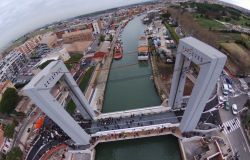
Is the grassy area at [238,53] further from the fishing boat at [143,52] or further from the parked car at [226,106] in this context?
the fishing boat at [143,52]


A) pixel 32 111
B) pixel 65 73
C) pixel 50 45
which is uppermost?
pixel 65 73

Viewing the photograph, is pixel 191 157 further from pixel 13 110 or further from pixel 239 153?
pixel 13 110

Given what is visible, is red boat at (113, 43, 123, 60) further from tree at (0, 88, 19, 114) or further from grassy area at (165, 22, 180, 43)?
tree at (0, 88, 19, 114)

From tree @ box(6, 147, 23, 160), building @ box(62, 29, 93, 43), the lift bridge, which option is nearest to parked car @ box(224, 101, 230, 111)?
the lift bridge

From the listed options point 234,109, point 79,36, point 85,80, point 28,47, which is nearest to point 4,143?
point 85,80

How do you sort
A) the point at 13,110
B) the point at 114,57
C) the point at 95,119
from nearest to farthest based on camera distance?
the point at 95,119, the point at 13,110, the point at 114,57

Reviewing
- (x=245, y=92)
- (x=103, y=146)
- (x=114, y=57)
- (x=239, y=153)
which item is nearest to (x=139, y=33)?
(x=114, y=57)

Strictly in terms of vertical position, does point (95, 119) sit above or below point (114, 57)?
above
